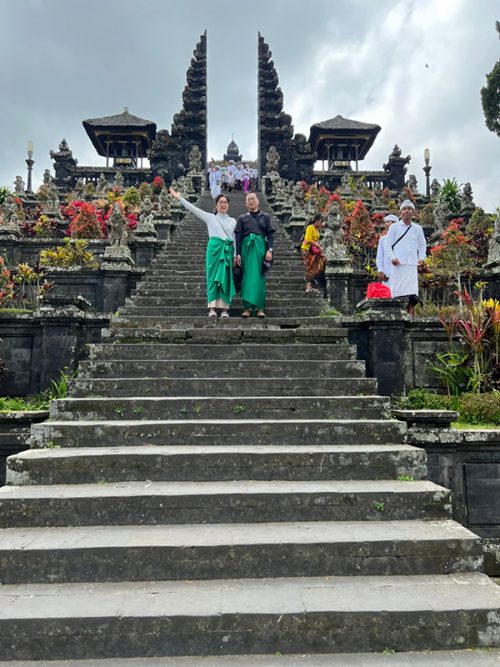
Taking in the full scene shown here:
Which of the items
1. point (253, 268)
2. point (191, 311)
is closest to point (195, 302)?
point (191, 311)

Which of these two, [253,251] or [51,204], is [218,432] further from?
[51,204]

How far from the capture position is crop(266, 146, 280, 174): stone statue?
27.5m

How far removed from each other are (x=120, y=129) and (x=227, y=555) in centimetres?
3679

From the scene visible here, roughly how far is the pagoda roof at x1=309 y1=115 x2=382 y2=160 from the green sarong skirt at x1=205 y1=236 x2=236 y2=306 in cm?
3131

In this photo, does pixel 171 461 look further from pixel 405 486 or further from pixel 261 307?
pixel 261 307

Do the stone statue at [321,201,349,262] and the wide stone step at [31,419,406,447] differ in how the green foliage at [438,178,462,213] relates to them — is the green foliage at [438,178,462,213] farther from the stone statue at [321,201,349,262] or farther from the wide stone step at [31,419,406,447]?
the wide stone step at [31,419,406,447]

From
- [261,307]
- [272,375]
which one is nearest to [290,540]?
[272,375]

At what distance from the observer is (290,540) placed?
3.07 meters

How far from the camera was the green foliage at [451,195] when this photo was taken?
759 inches

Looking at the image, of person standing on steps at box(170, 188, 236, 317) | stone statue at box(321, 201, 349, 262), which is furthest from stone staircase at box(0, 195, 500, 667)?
stone statue at box(321, 201, 349, 262)

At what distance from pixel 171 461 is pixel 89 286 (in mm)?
5960

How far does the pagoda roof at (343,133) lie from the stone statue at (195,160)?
9.90 metres

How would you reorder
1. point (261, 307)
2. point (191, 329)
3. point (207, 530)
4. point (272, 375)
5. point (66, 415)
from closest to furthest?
1. point (207, 530)
2. point (66, 415)
3. point (272, 375)
4. point (191, 329)
5. point (261, 307)

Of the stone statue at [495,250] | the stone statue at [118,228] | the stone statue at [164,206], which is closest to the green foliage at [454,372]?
the stone statue at [495,250]
